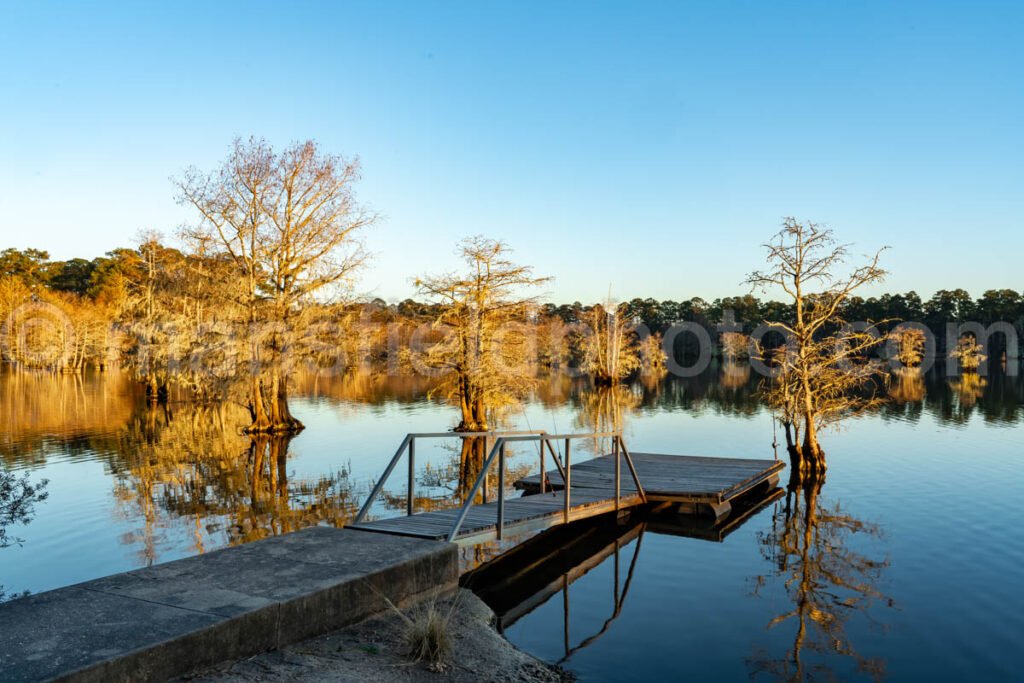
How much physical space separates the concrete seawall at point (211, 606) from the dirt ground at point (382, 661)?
0.13 meters

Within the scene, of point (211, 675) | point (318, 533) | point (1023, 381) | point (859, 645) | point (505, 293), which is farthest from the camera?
point (1023, 381)

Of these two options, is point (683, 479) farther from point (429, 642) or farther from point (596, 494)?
point (429, 642)

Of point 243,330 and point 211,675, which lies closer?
point 211,675

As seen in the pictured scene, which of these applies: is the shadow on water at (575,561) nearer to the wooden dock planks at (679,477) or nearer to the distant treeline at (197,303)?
the wooden dock planks at (679,477)

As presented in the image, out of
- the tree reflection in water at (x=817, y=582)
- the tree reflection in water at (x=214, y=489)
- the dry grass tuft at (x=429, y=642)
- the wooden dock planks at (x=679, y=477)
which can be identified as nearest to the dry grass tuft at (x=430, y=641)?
the dry grass tuft at (x=429, y=642)

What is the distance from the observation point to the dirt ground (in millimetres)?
5715

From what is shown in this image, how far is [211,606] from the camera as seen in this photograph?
6.11 meters

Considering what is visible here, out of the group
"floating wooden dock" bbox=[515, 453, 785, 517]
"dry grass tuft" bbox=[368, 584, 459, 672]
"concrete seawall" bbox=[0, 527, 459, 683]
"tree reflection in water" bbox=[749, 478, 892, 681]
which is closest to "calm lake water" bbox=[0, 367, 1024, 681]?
"tree reflection in water" bbox=[749, 478, 892, 681]

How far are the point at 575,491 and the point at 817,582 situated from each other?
469cm

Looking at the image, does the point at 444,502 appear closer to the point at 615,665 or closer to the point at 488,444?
the point at 615,665

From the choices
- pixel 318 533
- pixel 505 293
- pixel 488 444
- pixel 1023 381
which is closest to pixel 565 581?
pixel 318 533

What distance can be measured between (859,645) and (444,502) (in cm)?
907

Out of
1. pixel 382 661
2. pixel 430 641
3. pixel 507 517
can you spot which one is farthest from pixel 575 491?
pixel 382 661

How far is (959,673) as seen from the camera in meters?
7.55
